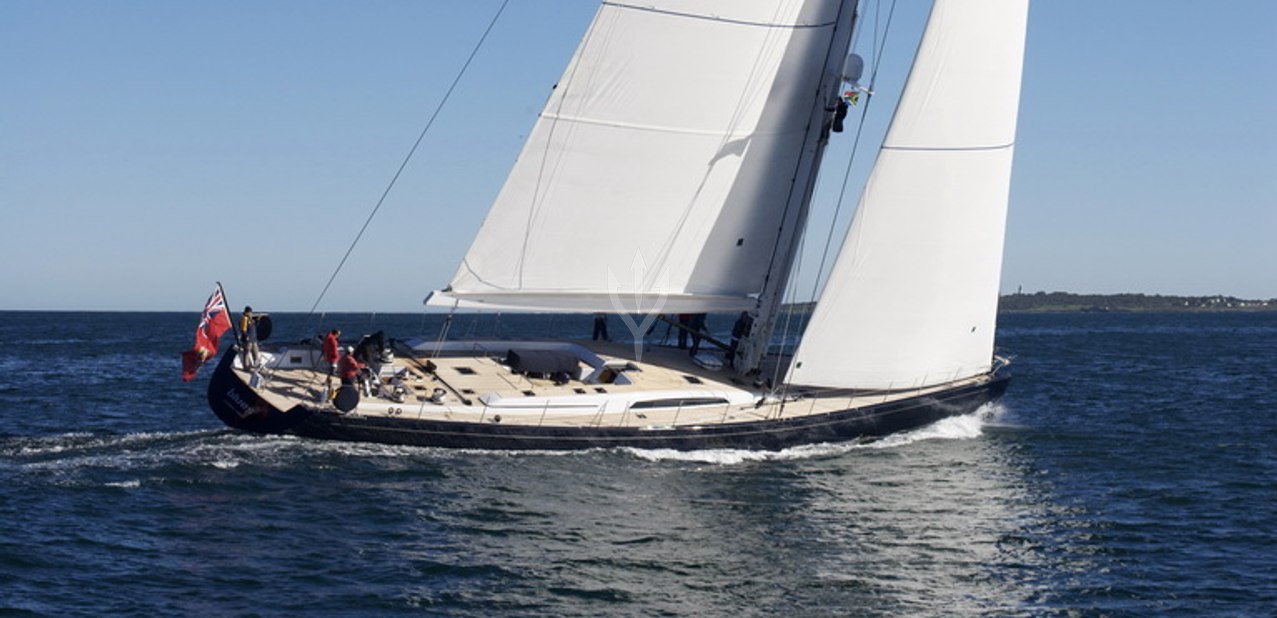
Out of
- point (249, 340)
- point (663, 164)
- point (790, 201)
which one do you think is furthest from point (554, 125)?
point (249, 340)

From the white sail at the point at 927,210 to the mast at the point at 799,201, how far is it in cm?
174

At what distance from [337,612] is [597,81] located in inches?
561

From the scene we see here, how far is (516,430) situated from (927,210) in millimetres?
9714

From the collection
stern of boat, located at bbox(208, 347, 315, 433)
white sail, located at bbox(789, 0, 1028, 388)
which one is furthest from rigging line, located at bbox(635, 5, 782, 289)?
stern of boat, located at bbox(208, 347, 315, 433)

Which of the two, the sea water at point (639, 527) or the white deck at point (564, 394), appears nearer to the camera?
the sea water at point (639, 527)

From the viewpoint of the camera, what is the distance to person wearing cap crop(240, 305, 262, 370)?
86.1 ft

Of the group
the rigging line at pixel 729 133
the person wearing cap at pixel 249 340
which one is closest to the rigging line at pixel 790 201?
the rigging line at pixel 729 133

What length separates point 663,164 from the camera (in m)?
28.7

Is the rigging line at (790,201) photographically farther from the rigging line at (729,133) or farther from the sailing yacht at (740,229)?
the rigging line at (729,133)

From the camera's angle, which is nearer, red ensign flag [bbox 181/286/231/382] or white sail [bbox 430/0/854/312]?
red ensign flag [bbox 181/286/231/382]

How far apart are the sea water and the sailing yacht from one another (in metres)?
1.41

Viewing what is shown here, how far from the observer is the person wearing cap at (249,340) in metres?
26.2

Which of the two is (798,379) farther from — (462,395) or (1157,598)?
(1157,598)

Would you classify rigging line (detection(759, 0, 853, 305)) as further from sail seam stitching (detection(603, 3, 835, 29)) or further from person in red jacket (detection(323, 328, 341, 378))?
person in red jacket (detection(323, 328, 341, 378))
